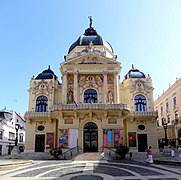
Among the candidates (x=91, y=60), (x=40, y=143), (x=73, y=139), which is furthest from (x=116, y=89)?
(x=40, y=143)

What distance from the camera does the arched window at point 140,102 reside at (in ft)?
115

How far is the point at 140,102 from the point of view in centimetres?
3525

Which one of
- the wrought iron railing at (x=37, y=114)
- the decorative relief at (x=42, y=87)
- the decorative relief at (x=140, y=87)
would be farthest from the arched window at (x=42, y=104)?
the decorative relief at (x=140, y=87)

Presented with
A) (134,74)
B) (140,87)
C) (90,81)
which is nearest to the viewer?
(90,81)

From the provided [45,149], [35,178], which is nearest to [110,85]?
[45,149]

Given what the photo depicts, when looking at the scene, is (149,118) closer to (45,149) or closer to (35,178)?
(45,149)

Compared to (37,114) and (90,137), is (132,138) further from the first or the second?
(37,114)

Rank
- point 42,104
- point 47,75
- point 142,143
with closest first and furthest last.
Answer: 1. point 142,143
2. point 42,104
3. point 47,75

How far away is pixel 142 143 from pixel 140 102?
6638mm

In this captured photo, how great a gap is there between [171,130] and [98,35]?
24.1 metres

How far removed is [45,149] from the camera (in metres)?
32.5

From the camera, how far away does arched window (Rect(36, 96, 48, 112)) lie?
3522 cm

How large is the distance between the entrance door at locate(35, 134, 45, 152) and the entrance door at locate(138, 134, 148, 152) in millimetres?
14905

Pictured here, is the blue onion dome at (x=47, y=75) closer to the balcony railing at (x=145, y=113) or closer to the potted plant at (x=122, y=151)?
the balcony railing at (x=145, y=113)
